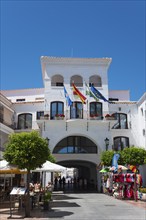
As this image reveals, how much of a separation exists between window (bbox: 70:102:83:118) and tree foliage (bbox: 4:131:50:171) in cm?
1688

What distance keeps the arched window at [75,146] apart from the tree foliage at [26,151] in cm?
1701

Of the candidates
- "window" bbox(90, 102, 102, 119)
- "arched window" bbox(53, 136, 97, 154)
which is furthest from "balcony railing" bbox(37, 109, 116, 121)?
"arched window" bbox(53, 136, 97, 154)

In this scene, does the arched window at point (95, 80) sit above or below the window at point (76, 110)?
above

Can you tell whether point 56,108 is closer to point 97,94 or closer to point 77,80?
point 77,80

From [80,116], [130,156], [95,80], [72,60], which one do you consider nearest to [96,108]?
[80,116]

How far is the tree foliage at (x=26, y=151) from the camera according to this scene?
14.2m

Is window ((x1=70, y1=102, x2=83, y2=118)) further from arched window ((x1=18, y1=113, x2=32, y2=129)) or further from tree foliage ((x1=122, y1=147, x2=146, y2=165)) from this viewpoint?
tree foliage ((x1=122, y1=147, x2=146, y2=165))

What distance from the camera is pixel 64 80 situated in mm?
33281

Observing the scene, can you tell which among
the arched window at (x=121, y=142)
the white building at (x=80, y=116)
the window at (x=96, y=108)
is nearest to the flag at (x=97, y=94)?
the white building at (x=80, y=116)

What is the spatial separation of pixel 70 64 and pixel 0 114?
9.71 m

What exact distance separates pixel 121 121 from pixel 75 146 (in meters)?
6.39

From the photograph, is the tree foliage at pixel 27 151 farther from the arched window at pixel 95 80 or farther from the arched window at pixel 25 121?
the arched window at pixel 25 121

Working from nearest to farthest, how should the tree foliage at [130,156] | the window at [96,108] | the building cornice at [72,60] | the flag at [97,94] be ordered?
the tree foliage at [130,156] < the flag at [97,94] < the window at [96,108] < the building cornice at [72,60]

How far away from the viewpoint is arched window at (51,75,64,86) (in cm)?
3406
